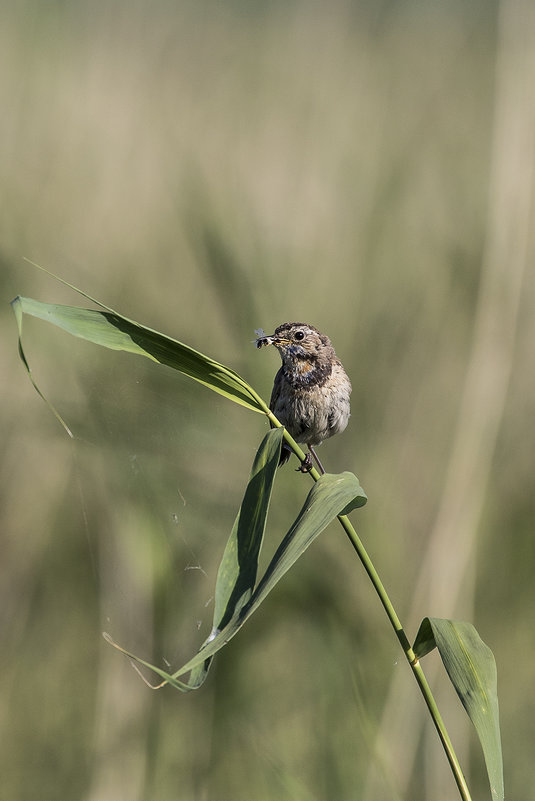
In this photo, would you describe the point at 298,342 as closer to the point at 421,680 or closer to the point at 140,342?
the point at 140,342

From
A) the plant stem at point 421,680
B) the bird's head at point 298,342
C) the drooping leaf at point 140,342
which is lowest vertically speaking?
the plant stem at point 421,680

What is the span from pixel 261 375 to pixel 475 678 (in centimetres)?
52

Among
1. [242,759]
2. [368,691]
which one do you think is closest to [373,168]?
[368,691]

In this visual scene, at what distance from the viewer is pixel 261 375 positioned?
1.06m

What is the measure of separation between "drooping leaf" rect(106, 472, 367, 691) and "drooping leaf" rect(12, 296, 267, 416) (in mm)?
89

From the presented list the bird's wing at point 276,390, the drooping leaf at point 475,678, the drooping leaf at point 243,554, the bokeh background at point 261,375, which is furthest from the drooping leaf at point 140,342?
the bird's wing at point 276,390

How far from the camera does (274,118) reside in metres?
1.23

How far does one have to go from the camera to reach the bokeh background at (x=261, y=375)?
108cm

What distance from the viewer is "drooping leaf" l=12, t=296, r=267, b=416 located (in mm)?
615

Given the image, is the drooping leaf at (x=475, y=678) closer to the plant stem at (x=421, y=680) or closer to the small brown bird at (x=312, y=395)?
Result: the plant stem at (x=421, y=680)

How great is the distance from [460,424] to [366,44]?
22.6 inches

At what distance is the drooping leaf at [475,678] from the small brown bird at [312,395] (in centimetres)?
43

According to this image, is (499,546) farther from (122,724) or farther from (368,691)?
(122,724)

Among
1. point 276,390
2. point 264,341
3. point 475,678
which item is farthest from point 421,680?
point 276,390
